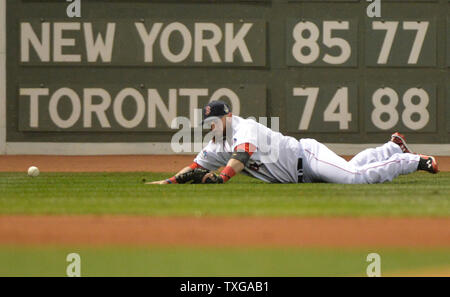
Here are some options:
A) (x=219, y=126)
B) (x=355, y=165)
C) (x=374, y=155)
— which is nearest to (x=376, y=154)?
(x=374, y=155)

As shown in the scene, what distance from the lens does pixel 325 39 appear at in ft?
44.9

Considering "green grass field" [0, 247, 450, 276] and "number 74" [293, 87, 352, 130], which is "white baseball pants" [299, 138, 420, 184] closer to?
"green grass field" [0, 247, 450, 276]

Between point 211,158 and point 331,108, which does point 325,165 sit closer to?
point 211,158

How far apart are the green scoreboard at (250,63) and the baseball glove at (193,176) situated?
18.9 feet

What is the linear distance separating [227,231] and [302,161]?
3254 mm

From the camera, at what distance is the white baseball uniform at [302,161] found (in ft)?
24.9

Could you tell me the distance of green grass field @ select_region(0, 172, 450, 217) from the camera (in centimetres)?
560

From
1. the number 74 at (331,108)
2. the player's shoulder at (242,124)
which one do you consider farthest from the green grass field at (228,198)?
the number 74 at (331,108)

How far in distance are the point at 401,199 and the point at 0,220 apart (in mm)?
3245

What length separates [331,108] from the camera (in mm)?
13656

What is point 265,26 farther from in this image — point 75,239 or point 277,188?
point 75,239

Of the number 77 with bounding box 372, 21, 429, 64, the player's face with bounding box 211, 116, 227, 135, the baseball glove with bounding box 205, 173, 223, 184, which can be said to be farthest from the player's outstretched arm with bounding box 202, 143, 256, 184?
the number 77 with bounding box 372, 21, 429, 64

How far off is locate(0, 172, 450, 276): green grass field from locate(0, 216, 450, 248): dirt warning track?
210 millimetres
